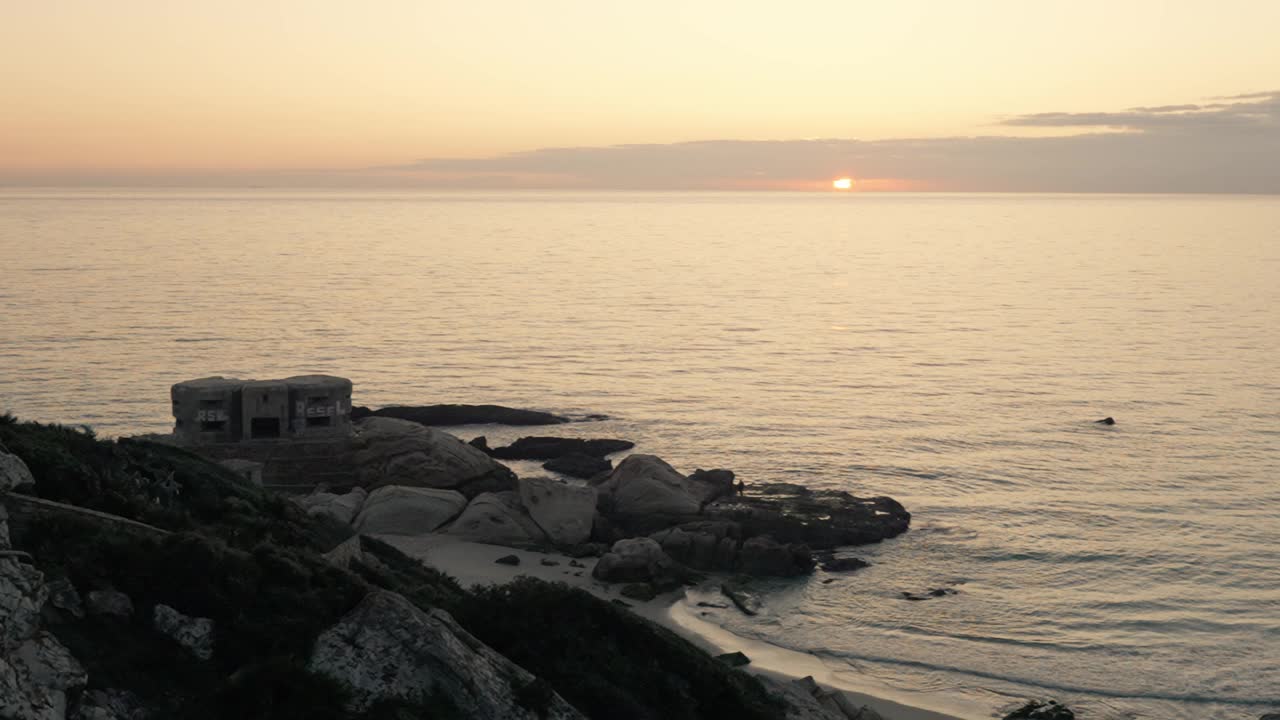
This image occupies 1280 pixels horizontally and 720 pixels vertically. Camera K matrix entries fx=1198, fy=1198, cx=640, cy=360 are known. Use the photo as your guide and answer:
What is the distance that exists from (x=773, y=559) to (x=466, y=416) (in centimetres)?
3315

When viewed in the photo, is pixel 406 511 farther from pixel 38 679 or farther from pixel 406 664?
pixel 38 679

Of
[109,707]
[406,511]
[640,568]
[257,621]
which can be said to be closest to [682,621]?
[640,568]

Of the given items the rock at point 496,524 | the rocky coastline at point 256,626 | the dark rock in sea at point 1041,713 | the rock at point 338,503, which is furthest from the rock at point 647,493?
the dark rock in sea at point 1041,713

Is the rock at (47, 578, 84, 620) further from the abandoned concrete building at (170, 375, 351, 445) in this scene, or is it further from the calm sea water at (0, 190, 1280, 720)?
the abandoned concrete building at (170, 375, 351, 445)

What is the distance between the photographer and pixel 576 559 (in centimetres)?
4966

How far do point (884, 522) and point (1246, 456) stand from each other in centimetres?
2607

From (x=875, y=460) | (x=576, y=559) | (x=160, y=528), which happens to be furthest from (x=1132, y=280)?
(x=160, y=528)

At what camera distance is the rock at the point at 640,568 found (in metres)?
46.7

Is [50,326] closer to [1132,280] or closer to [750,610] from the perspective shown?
[750,610]

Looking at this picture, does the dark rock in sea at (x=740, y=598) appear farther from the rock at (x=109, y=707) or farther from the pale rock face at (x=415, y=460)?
the rock at (x=109, y=707)

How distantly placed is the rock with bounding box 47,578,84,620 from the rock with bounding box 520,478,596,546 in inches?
1264

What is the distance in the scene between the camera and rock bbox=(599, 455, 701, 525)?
175 ft

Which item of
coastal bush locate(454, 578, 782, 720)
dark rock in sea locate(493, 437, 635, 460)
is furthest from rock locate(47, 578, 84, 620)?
dark rock in sea locate(493, 437, 635, 460)

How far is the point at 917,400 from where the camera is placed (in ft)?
281
